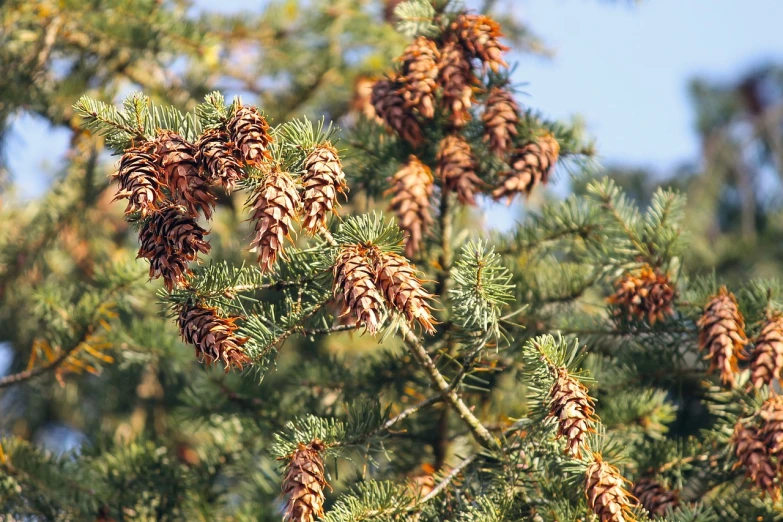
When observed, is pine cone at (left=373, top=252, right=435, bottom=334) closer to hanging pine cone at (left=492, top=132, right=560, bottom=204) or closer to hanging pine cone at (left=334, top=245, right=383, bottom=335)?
hanging pine cone at (left=334, top=245, right=383, bottom=335)

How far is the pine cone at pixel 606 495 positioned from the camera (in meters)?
1.30

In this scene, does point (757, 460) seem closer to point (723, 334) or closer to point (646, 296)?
point (723, 334)

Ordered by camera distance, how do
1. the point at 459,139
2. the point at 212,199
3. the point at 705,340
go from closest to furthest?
the point at 212,199, the point at 705,340, the point at 459,139

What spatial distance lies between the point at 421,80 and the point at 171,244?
26.8 inches

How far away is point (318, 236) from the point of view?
140cm

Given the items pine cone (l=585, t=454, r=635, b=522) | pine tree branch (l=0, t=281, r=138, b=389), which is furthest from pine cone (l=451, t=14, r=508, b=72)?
pine tree branch (l=0, t=281, r=138, b=389)

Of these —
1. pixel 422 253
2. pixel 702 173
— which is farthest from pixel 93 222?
pixel 702 173

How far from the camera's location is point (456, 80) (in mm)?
1702

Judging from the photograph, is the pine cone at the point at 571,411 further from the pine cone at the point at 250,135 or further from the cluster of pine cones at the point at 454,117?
the pine cone at the point at 250,135

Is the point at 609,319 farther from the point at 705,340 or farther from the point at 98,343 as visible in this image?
the point at 98,343

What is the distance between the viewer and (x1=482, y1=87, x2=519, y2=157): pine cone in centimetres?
170

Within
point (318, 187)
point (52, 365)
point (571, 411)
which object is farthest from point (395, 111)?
point (52, 365)

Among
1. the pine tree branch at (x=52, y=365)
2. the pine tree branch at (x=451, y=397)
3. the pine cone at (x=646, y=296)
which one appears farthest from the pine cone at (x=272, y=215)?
the pine tree branch at (x=52, y=365)

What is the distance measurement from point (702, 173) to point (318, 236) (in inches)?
131
